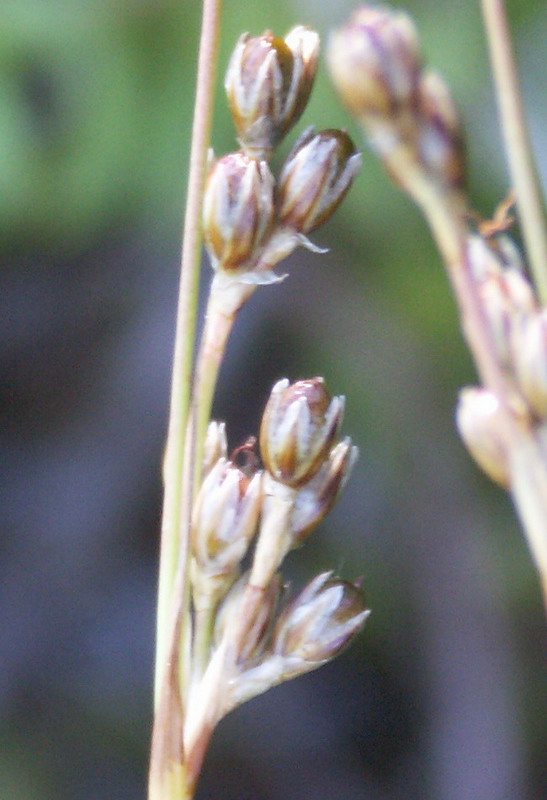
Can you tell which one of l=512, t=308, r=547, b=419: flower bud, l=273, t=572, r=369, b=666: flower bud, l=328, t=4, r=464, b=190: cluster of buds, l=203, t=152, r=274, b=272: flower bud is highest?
l=328, t=4, r=464, b=190: cluster of buds

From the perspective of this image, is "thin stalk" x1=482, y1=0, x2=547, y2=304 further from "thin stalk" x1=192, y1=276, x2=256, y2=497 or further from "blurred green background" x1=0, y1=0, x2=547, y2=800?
"blurred green background" x1=0, y1=0, x2=547, y2=800

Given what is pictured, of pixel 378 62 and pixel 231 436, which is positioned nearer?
pixel 378 62

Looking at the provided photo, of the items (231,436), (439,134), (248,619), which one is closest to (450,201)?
(439,134)

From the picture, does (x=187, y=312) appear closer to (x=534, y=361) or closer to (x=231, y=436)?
(x=534, y=361)

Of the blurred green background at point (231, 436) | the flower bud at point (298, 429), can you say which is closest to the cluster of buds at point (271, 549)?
the flower bud at point (298, 429)

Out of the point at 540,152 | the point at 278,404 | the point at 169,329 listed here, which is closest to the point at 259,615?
the point at 278,404

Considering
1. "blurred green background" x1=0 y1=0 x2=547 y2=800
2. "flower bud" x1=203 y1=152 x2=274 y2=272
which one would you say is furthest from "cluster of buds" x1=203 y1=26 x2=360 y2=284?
"blurred green background" x1=0 y1=0 x2=547 y2=800

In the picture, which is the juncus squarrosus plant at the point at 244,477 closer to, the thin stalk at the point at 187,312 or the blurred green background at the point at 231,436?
the thin stalk at the point at 187,312
